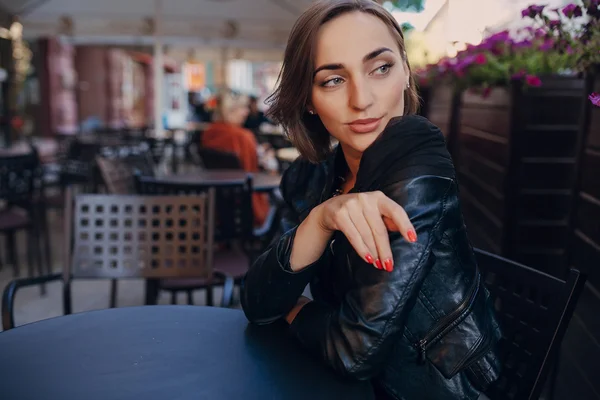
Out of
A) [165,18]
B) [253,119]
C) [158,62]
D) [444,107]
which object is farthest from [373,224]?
[158,62]

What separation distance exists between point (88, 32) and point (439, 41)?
25.5 ft

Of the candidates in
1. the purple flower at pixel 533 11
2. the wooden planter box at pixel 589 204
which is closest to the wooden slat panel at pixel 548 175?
the wooden planter box at pixel 589 204

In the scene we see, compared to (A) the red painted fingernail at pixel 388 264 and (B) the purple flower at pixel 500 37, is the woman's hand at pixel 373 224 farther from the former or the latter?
(B) the purple flower at pixel 500 37

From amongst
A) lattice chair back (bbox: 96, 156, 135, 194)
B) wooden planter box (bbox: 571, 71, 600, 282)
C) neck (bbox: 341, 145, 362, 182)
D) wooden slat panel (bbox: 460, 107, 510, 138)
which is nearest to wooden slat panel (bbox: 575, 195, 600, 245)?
wooden planter box (bbox: 571, 71, 600, 282)

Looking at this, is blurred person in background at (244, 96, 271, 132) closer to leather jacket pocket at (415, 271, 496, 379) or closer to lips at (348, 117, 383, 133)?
lips at (348, 117, 383, 133)

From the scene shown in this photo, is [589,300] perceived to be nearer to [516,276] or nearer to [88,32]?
[516,276]

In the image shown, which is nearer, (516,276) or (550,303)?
(550,303)

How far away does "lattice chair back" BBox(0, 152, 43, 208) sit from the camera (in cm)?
388

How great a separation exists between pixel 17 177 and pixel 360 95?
3.49 meters

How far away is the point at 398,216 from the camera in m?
0.92

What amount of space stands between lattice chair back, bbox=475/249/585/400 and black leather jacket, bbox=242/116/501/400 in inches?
4.5

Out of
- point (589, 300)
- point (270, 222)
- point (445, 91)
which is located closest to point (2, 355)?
point (589, 300)

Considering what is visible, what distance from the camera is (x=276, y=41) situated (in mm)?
11578

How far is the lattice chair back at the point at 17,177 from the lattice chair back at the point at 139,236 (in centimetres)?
201
